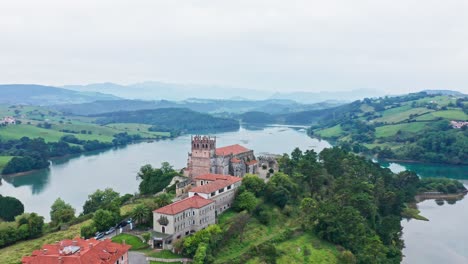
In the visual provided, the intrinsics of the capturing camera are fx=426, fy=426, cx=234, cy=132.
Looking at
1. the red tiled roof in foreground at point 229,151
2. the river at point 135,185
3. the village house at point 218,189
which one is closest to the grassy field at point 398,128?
the river at point 135,185

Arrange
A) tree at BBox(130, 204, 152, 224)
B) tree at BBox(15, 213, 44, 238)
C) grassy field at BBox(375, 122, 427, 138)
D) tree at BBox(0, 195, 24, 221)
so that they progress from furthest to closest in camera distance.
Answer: grassy field at BBox(375, 122, 427, 138) → tree at BBox(0, 195, 24, 221) → tree at BBox(15, 213, 44, 238) → tree at BBox(130, 204, 152, 224)

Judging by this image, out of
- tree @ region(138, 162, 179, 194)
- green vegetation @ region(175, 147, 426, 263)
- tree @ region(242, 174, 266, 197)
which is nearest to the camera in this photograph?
green vegetation @ region(175, 147, 426, 263)

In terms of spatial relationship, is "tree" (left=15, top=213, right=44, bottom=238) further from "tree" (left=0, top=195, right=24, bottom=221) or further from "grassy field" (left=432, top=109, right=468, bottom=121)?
"grassy field" (left=432, top=109, right=468, bottom=121)

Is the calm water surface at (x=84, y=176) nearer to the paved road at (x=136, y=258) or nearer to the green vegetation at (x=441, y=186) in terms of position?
the paved road at (x=136, y=258)

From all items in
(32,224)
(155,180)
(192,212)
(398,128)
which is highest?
(398,128)

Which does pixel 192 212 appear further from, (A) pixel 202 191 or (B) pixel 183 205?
(A) pixel 202 191

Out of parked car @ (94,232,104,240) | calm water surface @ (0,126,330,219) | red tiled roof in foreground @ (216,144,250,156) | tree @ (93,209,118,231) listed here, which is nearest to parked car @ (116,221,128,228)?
tree @ (93,209,118,231)

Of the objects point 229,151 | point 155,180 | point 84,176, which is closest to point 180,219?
point 155,180

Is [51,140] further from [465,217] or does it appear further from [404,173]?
[465,217]
